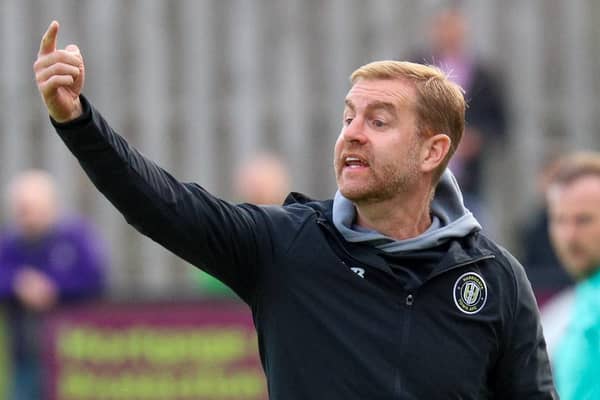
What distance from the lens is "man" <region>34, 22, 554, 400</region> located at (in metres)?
A: 4.20

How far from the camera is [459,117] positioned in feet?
14.7

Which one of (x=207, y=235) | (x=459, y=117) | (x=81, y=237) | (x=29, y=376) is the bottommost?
(x=29, y=376)

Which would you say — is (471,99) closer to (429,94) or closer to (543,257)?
(543,257)

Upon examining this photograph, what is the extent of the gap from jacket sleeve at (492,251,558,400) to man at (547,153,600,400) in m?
0.85

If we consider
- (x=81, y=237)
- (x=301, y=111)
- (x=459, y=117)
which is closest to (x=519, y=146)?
(x=301, y=111)

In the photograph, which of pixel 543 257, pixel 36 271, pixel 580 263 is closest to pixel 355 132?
pixel 580 263

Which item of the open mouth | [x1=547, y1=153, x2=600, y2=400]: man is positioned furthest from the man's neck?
[x1=547, y1=153, x2=600, y2=400]: man

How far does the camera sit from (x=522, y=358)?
14.3 feet

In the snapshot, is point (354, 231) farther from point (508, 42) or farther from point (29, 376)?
point (508, 42)

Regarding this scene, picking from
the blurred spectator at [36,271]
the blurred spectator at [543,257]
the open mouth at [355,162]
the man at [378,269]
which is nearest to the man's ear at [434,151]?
the man at [378,269]

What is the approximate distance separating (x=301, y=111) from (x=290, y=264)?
7.85m

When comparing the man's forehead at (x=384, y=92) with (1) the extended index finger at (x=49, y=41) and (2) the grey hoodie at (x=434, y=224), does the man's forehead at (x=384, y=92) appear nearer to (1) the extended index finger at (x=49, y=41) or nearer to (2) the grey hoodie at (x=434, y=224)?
(2) the grey hoodie at (x=434, y=224)

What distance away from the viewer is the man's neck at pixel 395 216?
14.4ft

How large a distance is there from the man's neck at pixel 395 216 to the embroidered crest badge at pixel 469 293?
0.22 metres
